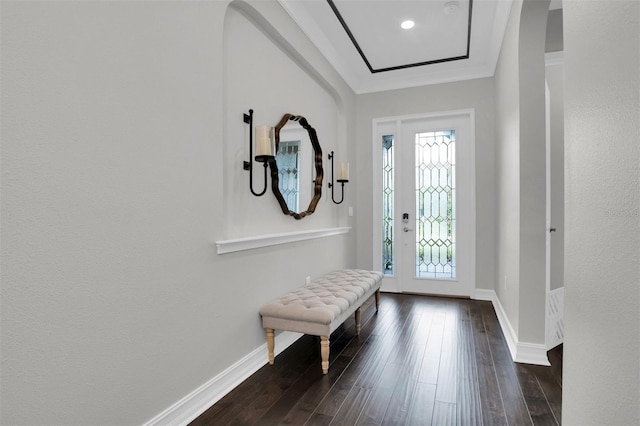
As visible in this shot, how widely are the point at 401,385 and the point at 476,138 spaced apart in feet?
10.4

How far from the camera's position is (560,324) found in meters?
2.88

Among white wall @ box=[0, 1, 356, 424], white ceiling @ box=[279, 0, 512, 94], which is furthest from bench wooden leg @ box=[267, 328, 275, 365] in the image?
white ceiling @ box=[279, 0, 512, 94]

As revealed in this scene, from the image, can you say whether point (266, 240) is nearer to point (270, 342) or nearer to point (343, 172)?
point (270, 342)

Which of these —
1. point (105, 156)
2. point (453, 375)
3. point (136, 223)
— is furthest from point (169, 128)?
point (453, 375)

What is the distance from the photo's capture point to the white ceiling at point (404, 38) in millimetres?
2996

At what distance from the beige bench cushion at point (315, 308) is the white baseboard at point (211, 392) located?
0.24m

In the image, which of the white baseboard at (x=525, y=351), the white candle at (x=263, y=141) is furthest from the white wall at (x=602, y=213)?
the white candle at (x=263, y=141)

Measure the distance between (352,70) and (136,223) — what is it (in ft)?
11.5

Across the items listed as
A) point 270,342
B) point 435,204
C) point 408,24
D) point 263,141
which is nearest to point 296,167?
point 263,141

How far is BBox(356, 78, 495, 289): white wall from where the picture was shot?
13.7 ft

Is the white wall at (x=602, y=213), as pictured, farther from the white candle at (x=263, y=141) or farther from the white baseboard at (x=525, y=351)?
the white candle at (x=263, y=141)

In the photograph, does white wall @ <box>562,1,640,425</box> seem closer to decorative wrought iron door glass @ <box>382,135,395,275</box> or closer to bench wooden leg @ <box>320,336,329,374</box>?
bench wooden leg @ <box>320,336,329,374</box>

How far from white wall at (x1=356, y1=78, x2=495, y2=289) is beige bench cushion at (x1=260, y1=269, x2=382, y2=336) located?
6.14ft

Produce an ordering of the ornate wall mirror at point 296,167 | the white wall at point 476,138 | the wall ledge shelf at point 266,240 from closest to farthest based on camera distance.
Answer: the wall ledge shelf at point 266,240 → the ornate wall mirror at point 296,167 → the white wall at point 476,138
